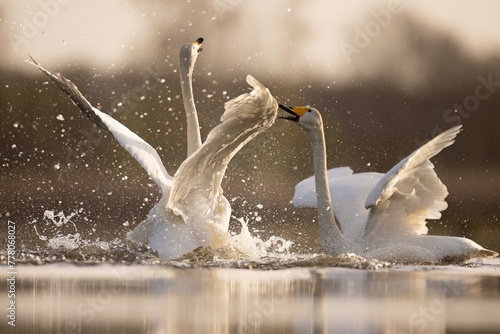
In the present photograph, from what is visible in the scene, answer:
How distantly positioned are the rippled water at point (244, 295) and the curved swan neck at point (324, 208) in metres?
0.14

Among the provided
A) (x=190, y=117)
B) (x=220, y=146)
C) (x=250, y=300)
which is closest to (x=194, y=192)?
(x=220, y=146)

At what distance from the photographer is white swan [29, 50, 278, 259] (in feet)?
32.5

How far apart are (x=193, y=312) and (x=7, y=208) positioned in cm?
757

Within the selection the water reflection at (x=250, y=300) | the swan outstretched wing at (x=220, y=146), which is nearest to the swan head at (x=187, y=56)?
the swan outstretched wing at (x=220, y=146)

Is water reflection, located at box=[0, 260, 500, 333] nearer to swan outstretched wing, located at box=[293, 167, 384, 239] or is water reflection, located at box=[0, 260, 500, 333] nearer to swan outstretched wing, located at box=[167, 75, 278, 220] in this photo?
swan outstretched wing, located at box=[167, 75, 278, 220]

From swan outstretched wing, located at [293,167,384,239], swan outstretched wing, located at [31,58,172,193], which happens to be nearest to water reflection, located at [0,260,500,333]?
swan outstretched wing, located at [31,58,172,193]

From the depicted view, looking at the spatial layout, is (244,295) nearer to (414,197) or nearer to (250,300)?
(250,300)

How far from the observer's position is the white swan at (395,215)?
10688 mm

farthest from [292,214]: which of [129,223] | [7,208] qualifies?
[7,208]

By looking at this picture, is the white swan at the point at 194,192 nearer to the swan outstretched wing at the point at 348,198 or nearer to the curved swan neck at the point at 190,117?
the curved swan neck at the point at 190,117

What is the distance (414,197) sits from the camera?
1112 centimetres

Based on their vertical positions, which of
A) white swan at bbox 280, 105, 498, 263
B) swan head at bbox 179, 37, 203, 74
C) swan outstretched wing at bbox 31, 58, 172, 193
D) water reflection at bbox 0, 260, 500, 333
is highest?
swan head at bbox 179, 37, 203, 74

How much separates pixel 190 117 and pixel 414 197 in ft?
6.38

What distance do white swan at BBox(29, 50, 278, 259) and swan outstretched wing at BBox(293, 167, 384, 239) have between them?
1.19 m
